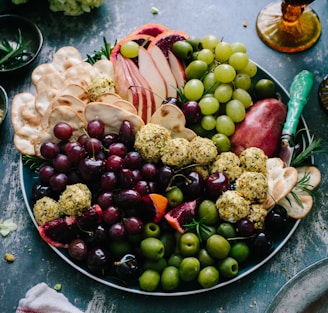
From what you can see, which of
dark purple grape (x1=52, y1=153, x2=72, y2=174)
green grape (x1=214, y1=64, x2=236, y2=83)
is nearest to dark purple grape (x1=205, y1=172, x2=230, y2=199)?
green grape (x1=214, y1=64, x2=236, y2=83)

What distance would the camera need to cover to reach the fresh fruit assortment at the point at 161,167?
153 cm

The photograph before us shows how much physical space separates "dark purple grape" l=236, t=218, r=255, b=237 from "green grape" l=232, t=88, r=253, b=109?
404 millimetres

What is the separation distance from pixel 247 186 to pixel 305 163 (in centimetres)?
27

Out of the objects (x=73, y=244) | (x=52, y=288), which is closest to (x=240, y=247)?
(x=73, y=244)

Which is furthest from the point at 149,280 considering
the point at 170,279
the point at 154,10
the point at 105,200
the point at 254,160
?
the point at 154,10

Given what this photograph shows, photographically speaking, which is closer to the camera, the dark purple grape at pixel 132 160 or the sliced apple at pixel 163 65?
the dark purple grape at pixel 132 160

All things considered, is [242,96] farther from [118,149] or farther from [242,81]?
[118,149]

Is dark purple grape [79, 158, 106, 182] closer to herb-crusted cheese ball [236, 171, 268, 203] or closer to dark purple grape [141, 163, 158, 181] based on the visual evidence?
dark purple grape [141, 163, 158, 181]

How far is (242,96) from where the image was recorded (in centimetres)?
171

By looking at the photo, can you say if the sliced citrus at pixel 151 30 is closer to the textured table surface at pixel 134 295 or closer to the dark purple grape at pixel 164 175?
the textured table surface at pixel 134 295

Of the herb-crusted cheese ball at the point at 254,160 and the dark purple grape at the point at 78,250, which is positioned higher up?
the herb-crusted cheese ball at the point at 254,160

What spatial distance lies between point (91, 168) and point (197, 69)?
49 cm

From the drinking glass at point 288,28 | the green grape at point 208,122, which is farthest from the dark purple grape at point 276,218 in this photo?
the drinking glass at point 288,28

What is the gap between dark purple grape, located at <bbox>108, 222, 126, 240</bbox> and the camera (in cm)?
152
